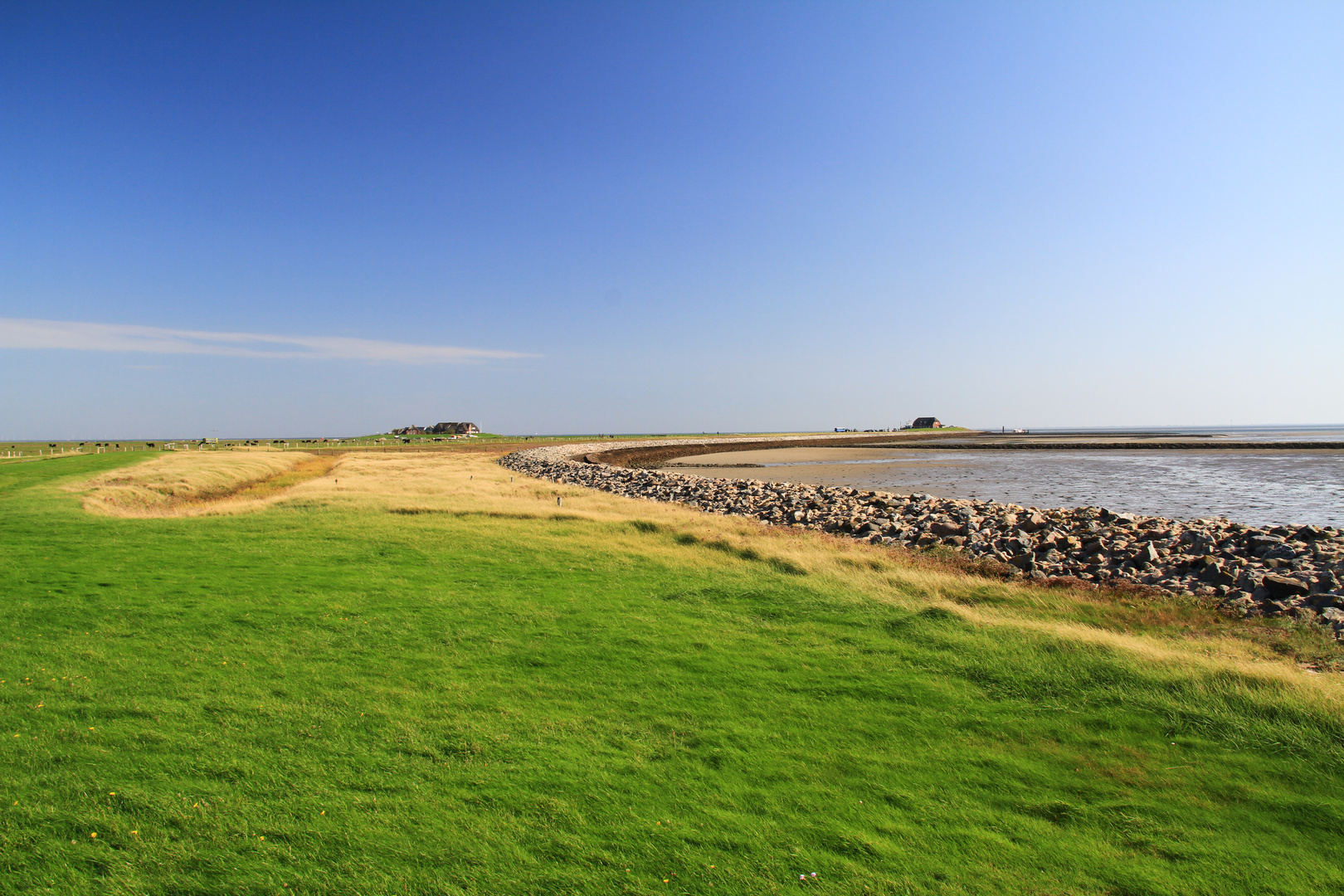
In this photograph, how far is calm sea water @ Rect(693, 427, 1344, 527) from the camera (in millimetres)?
27263

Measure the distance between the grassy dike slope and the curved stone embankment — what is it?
6.56 ft

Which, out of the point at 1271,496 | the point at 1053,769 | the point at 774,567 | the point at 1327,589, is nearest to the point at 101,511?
the point at 774,567

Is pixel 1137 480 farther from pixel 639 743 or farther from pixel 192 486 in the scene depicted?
pixel 192 486

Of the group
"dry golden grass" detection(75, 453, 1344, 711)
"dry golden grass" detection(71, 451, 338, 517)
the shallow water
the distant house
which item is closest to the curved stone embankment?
"dry golden grass" detection(75, 453, 1344, 711)

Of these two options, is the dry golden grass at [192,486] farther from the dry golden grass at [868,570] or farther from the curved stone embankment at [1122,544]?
the curved stone embankment at [1122,544]

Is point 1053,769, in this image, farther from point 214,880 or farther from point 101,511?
point 101,511

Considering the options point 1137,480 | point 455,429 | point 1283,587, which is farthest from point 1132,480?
point 455,429

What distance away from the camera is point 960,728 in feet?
20.3

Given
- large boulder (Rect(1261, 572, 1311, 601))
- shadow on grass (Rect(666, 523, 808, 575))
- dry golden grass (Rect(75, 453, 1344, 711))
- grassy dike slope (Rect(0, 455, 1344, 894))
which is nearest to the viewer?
grassy dike slope (Rect(0, 455, 1344, 894))

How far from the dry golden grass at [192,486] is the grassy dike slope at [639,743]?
574 inches

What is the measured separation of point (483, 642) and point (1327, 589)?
14154 mm

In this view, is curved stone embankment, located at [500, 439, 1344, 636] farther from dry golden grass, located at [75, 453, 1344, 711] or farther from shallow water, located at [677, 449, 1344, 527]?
shallow water, located at [677, 449, 1344, 527]

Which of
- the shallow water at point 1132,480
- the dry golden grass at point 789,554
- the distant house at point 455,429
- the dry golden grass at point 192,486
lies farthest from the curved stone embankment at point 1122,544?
the distant house at point 455,429

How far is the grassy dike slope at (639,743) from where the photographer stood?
4184 millimetres
